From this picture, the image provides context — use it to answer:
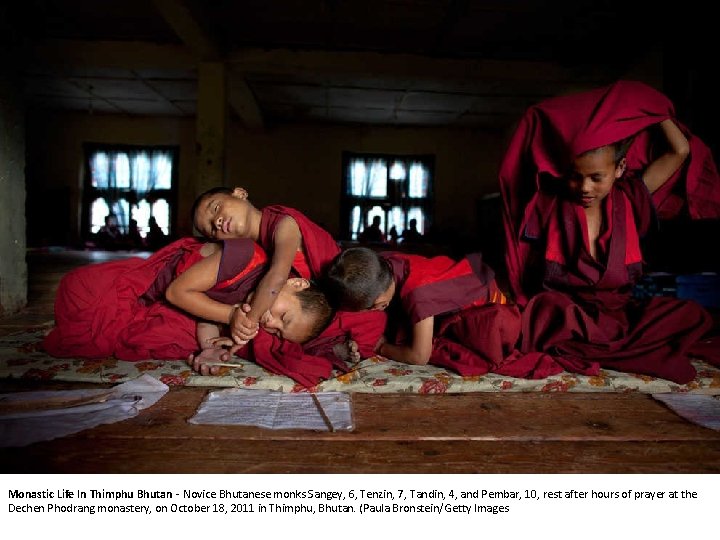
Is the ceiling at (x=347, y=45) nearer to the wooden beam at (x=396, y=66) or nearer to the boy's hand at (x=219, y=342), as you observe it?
the wooden beam at (x=396, y=66)

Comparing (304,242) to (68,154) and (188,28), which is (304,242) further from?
(68,154)

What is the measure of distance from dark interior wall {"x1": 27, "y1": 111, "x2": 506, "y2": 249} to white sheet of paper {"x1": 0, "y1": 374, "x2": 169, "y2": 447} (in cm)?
931

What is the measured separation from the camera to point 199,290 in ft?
6.22

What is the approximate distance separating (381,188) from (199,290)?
30.2 ft

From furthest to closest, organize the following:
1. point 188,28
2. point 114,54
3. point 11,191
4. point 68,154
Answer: point 68,154, point 114,54, point 188,28, point 11,191

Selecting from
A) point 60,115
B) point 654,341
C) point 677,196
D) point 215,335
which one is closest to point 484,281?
point 654,341

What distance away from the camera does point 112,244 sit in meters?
9.80

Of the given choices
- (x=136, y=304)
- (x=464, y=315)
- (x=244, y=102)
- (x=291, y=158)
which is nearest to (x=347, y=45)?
(x=244, y=102)

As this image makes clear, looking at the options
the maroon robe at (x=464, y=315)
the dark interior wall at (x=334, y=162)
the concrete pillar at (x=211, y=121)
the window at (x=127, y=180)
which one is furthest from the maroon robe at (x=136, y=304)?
the window at (x=127, y=180)

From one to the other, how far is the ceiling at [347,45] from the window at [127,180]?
2.22m

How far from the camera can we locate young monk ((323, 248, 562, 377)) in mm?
1763

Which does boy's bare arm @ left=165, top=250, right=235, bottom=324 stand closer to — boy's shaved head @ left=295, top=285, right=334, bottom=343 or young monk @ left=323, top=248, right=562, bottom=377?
boy's shaved head @ left=295, top=285, right=334, bottom=343
